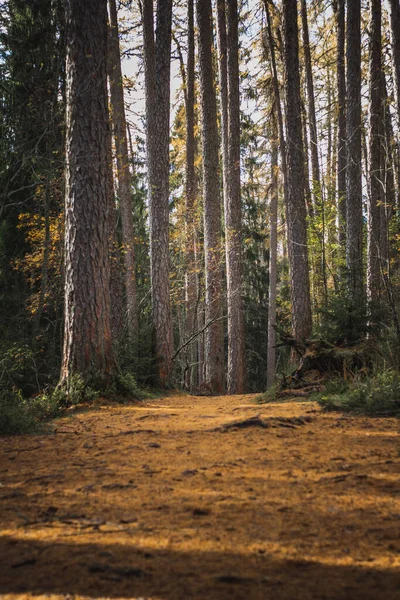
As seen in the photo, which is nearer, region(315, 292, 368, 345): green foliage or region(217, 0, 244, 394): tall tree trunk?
region(315, 292, 368, 345): green foliage

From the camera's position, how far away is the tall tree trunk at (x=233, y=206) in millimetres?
13094

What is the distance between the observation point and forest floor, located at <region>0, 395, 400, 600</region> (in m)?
1.50

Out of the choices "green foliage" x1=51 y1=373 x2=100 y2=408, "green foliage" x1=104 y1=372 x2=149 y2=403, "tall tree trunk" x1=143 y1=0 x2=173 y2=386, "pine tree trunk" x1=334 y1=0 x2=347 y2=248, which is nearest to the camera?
"green foliage" x1=51 y1=373 x2=100 y2=408

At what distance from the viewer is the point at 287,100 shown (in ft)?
34.7

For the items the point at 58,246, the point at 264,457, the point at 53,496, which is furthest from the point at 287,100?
the point at 53,496

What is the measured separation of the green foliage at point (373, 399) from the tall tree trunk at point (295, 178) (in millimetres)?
5138

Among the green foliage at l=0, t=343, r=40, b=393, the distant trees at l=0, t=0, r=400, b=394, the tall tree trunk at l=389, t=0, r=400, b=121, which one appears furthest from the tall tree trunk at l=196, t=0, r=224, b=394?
the green foliage at l=0, t=343, r=40, b=393

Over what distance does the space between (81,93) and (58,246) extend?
4977mm

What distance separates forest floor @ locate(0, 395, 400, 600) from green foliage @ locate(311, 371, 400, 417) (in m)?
0.85

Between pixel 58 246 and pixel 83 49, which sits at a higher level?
pixel 83 49

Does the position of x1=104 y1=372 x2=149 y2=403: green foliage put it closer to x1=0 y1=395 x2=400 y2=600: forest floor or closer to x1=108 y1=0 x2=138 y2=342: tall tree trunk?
x1=0 y1=395 x2=400 y2=600: forest floor

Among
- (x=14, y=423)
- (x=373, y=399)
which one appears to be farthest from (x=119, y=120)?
(x=373, y=399)

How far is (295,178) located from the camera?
10617mm

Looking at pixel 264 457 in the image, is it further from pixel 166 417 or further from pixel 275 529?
pixel 166 417
